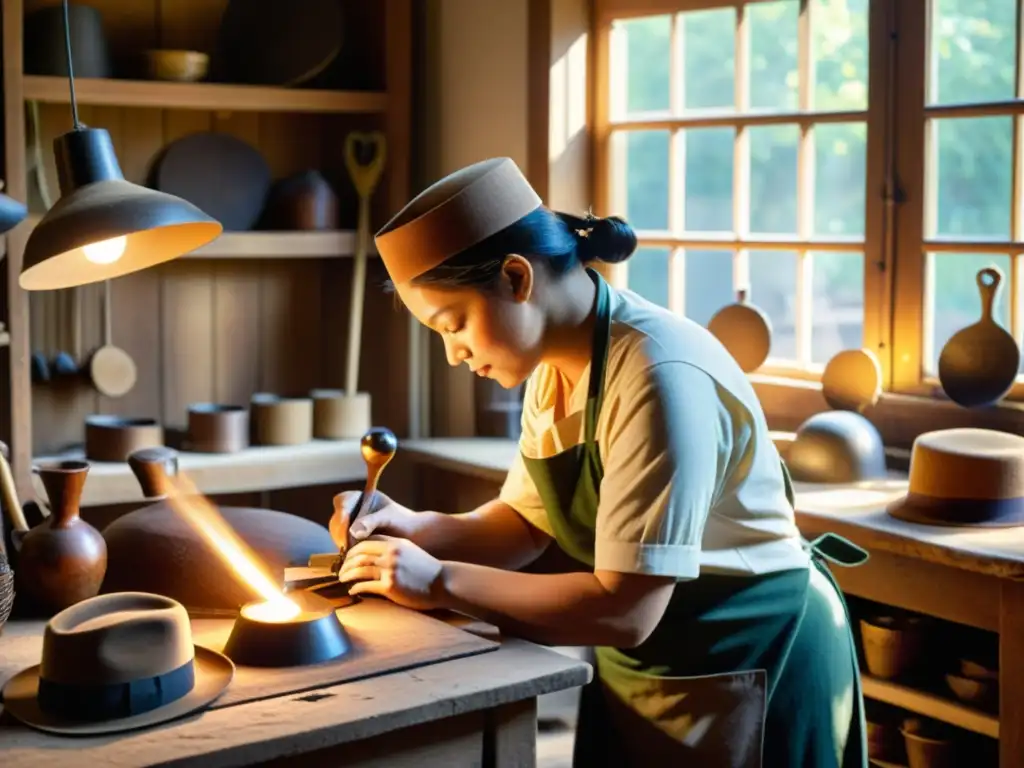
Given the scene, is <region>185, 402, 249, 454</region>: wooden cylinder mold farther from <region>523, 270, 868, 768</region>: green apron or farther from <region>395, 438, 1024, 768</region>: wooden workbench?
<region>523, 270, 868, 768</region>: green apron

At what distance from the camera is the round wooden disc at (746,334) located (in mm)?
3145

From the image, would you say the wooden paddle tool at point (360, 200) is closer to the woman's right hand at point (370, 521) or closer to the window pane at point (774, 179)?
the window pane at point (774, 179)

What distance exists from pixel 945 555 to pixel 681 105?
4.73ft

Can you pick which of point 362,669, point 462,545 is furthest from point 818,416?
point 362,669

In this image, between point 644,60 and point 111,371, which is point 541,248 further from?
point 111,371

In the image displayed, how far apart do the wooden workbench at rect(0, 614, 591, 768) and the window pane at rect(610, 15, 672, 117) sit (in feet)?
6.64

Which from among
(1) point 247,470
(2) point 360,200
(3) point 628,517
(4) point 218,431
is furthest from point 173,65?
(3) point 628,517

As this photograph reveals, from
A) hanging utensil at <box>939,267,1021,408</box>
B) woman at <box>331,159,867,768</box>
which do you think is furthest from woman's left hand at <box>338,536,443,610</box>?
hanging utensil at <box>939,267,1021,408</box>

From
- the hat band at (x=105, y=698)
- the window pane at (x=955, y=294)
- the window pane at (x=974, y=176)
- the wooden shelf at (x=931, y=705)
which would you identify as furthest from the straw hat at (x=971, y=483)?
the hat band at (x=105, y=698)

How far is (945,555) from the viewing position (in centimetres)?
233

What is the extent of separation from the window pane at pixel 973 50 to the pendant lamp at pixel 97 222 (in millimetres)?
1654

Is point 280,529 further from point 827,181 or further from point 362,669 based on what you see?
point 827,181

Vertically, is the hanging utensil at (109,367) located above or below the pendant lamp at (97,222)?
below

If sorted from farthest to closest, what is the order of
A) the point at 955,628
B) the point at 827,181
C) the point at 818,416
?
the point at 827,181
the point at 818,416
the point at 955,628
